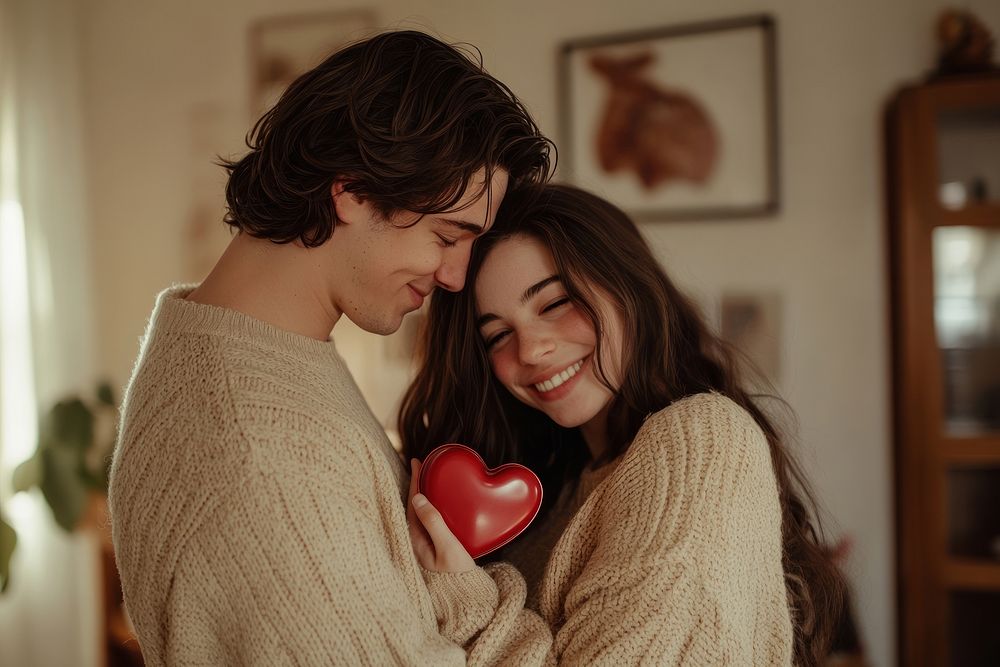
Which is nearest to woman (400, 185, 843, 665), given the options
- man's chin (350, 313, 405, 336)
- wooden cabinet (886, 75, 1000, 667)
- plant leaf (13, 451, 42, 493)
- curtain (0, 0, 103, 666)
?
man's chin (350, 313, 405, 336)

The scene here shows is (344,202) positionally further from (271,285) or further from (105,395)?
(105,395)

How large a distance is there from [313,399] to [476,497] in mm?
362

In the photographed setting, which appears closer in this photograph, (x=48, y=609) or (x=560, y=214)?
(x=560, y=214)

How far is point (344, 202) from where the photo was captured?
110 centimetres

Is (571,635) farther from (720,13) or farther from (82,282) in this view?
(82,282)

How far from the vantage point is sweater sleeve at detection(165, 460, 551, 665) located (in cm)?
88

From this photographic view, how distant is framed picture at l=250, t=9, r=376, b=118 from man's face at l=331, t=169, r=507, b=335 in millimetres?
2024

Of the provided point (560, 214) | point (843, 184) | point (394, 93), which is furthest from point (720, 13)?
point (394, 93)

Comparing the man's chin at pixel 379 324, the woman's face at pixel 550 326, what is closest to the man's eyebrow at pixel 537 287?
the woman's face at pixel 550 326

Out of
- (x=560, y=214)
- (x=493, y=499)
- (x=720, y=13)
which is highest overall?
(x=720, y=13)

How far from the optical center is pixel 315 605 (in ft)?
2.91

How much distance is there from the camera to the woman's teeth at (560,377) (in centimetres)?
136

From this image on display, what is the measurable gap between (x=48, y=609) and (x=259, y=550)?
7.90 feet

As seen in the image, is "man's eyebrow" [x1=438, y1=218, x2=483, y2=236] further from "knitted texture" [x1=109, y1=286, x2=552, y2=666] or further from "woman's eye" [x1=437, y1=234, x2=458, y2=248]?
"knitted texture" [x1=109, y1=286, x2=552, y2=666]
